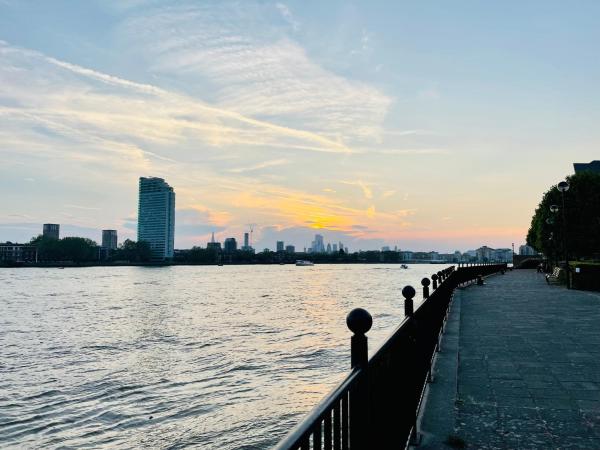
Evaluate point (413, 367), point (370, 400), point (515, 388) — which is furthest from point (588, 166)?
point (370, 400)

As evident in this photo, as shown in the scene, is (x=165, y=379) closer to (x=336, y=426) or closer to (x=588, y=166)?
(x=336, y=426)

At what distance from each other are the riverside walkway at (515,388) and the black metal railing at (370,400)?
0.64 m

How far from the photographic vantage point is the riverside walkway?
441 cm

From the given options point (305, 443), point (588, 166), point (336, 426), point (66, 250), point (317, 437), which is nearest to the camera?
point (305, 443)

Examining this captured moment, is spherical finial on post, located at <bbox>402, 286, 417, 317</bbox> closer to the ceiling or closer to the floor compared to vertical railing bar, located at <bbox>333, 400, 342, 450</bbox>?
closer to the ceiling

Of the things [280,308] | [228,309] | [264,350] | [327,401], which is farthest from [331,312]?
[327,401]

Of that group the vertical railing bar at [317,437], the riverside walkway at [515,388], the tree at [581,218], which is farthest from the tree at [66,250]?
the vertical railing bar at [317,437]

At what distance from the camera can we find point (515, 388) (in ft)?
19.7

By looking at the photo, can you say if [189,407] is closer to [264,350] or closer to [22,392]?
[22,392]

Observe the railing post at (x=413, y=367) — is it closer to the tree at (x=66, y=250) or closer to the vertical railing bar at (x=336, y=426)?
the vertical railing bar at (x=336, y=426)

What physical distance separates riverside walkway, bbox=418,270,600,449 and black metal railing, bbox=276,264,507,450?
64 centimetres

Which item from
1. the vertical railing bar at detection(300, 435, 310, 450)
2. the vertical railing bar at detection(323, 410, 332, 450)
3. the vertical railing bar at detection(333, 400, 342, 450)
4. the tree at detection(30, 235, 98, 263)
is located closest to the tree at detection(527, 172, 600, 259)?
the vertical railing bar at detection(333, 400, 342, 450)

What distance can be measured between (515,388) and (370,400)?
4.12 meters

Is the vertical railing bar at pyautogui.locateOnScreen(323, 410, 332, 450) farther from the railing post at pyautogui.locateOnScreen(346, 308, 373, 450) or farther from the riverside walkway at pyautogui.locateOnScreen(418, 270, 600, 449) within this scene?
the riverside walkway at pyautogui.locateOnScreen(418, 270, 600, 449)
